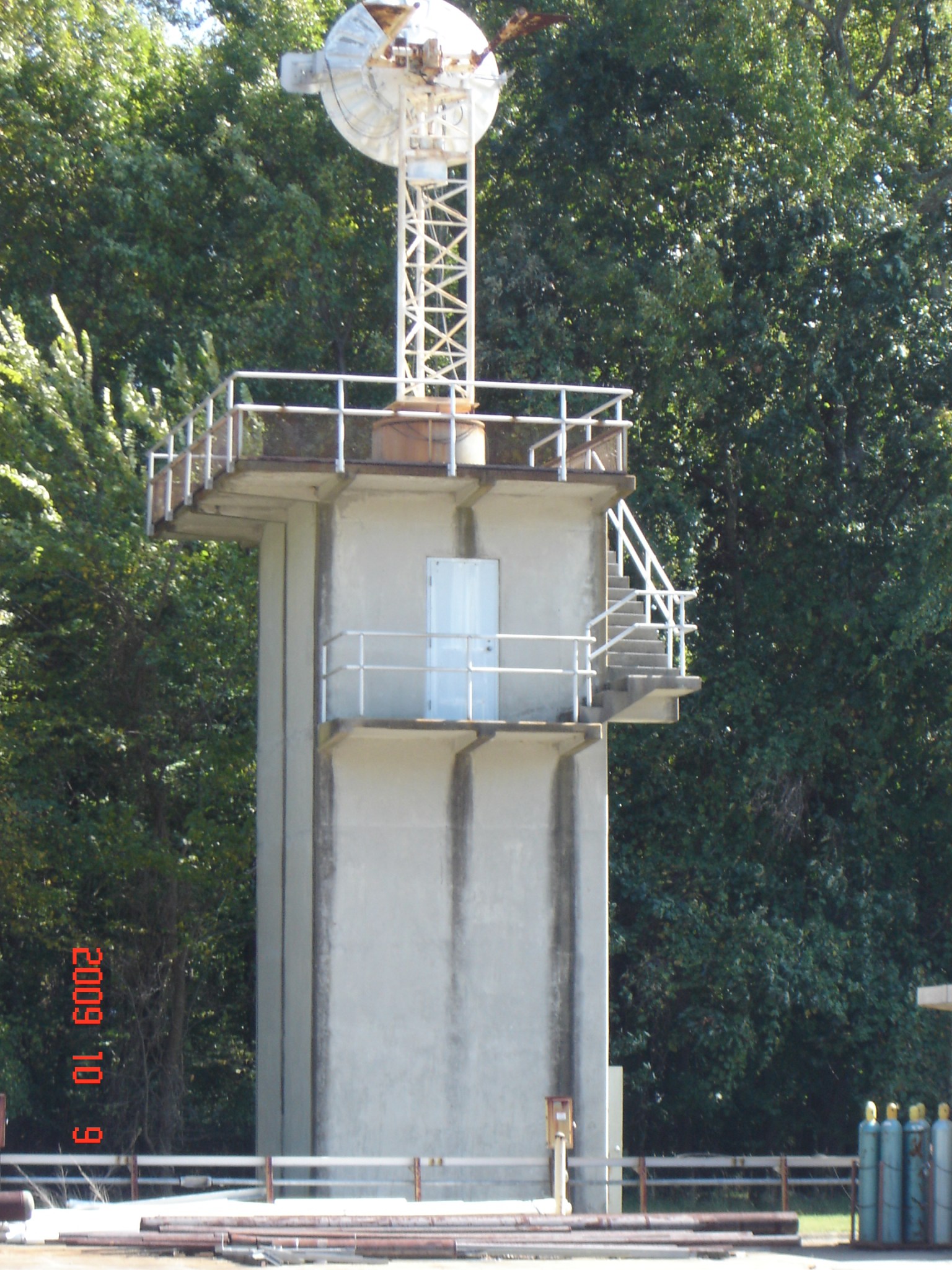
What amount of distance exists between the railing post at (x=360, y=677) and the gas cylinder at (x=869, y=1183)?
→ 770 centimetres

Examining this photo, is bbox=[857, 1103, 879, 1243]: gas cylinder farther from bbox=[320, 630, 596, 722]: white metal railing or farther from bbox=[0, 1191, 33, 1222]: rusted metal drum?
bbox=[0, 1191, 33, 1222]: rusted metal drum

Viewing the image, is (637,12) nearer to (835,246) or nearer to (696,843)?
→ (835,246)

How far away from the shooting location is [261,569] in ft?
91.0

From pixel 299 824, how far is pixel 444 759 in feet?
7.04

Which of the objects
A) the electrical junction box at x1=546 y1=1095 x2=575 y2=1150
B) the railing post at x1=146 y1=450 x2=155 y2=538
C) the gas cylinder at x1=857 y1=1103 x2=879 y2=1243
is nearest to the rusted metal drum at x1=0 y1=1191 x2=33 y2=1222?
the electrical junction box at x1=546 y1=1095 x2=575 y2=1150

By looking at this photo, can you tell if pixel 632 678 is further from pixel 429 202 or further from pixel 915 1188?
pixel 429 202

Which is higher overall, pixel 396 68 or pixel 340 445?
pixel 396 68

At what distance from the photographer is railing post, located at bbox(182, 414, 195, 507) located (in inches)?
1032

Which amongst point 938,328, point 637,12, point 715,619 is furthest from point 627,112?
point 715,619

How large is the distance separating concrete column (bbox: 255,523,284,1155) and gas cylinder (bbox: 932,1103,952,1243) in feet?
31.1

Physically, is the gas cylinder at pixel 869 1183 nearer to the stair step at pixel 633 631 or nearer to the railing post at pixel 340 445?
the stair step at pixel 633 631

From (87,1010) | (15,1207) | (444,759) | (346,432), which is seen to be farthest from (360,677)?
(87,1010)

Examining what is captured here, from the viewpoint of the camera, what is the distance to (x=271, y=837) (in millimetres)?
26500

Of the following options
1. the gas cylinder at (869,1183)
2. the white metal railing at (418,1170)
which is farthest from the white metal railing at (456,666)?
the gas cylinder at (869,1183)
